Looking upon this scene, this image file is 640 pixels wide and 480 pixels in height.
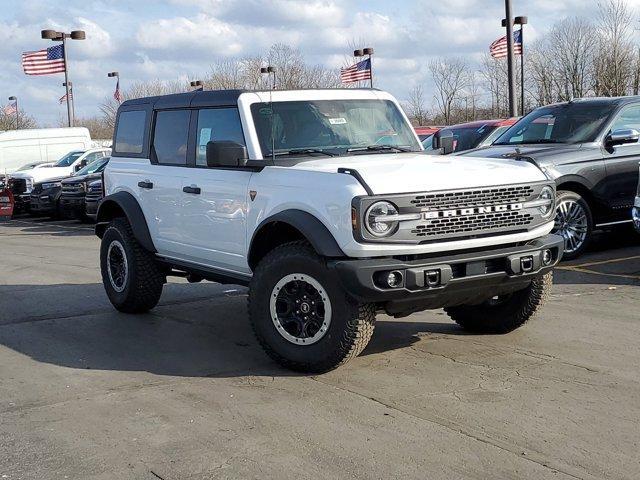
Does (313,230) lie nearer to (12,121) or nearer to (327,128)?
(327,128)

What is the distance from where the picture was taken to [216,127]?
22.9 ft

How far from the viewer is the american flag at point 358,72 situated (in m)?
32.6

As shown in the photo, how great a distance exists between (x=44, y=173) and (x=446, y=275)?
21830mm

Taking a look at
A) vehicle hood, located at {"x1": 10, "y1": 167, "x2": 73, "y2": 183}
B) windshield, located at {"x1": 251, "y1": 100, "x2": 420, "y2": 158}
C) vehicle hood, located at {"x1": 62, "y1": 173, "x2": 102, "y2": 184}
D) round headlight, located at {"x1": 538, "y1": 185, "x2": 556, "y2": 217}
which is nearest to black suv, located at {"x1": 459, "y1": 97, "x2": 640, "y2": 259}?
windshield, located at {"x1": 251, "y1": 100, "x2": 420, "y2": 158}

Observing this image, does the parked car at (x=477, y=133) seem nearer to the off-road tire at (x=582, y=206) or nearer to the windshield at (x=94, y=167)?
the off-road tire at (x=582, y=206)

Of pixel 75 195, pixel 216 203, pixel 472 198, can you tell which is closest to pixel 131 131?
pixel 216 203

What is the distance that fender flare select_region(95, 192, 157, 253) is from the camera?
773 centimetres

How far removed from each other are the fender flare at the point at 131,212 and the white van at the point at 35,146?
23.3 metres

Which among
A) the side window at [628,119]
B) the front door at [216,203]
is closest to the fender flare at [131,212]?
the front door at [216,203]

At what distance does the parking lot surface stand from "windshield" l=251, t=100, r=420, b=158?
1.54 meters

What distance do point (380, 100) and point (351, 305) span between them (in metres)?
2.42

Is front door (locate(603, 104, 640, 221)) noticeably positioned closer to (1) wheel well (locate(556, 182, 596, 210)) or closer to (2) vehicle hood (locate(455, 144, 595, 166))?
(1) wheel well (locate(556, 182, 596, 210))

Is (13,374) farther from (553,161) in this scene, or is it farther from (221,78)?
(221,78)

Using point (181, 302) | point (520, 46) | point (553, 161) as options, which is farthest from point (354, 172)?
point (520, 46)
